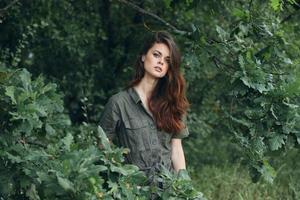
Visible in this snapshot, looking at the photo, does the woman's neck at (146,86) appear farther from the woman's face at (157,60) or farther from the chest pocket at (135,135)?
the chest pocket at (135,135)

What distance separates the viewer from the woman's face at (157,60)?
484cm

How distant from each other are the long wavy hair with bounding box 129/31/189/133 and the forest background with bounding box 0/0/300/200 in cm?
45

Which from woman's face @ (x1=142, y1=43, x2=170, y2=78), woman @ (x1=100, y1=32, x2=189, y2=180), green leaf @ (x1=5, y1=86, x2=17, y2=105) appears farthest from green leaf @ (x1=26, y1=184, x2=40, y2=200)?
woman's face @ (x1=142, y1=43, x2=170, y2=78)

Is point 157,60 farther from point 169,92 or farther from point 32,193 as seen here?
point 32,193

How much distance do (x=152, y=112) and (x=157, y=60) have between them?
1.15ft

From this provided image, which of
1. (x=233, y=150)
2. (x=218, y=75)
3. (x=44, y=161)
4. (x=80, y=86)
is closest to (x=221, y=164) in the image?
(x=233, y=150)

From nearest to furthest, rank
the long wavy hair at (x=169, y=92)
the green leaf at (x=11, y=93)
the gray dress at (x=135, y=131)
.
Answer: the green leaf at (x=11, y=93)
the gray dress at (x=135, y=131)
the long wavy hair at (x=169, y=92)

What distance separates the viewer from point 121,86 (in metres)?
8.50

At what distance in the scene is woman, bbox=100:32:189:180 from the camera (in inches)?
186

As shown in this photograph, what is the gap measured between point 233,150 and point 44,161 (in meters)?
6.24

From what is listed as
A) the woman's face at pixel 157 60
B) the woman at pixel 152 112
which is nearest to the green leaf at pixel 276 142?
the woman at pixel 152 112

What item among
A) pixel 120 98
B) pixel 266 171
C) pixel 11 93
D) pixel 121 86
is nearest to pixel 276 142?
pixel 266 171

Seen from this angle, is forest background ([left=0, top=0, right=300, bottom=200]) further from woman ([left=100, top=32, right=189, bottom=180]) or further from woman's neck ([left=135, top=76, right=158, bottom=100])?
woman's neck ([left=135, top=76, right=158, bottom=100])

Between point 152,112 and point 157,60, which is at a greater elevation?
point 157,60
